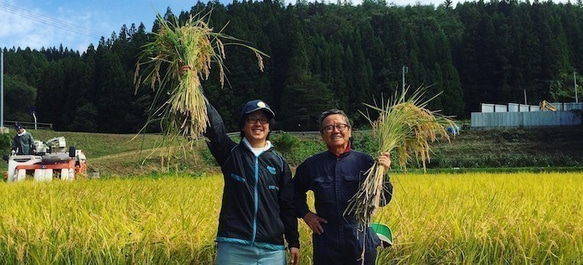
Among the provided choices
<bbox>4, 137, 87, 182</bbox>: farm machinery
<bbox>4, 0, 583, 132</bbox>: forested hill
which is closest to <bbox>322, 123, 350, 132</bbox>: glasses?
<bbox>4, 137, 87, 182</bbox>: farm machinery

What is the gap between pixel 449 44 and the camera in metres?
83.2

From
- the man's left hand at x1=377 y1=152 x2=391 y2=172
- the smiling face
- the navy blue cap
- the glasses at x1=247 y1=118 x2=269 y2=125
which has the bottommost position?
the man's left hand at x1=377 y1=152 x2=391 y2=172

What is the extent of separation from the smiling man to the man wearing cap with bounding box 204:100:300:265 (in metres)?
0.13

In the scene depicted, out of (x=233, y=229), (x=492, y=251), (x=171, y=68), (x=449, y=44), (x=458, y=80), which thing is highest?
(x=449, y=44)

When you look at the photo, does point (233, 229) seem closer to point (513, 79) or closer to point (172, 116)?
point (172, 116)

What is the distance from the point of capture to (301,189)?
9.73 ft

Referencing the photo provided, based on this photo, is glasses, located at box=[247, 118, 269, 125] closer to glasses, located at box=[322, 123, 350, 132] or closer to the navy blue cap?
the navy blue cap

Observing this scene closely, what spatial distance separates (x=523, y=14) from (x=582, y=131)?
1908 inches

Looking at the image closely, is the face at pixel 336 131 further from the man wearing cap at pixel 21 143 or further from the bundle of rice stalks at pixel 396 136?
the man wearing cap at pixel 21 143

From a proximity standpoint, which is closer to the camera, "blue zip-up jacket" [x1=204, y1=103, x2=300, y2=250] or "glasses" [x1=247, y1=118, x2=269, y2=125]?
"blue zip-up jacket" [x1=204, y1=103, x2=300, y2=250]

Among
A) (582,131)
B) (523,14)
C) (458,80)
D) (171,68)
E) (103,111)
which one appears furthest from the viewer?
(523,14)

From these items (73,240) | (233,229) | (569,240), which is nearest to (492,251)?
(569,240)

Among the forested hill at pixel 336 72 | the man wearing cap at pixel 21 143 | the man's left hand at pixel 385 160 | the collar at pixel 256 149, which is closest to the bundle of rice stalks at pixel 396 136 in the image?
the man's left hand at pixel 385 160

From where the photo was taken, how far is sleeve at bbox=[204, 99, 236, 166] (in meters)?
2.88
